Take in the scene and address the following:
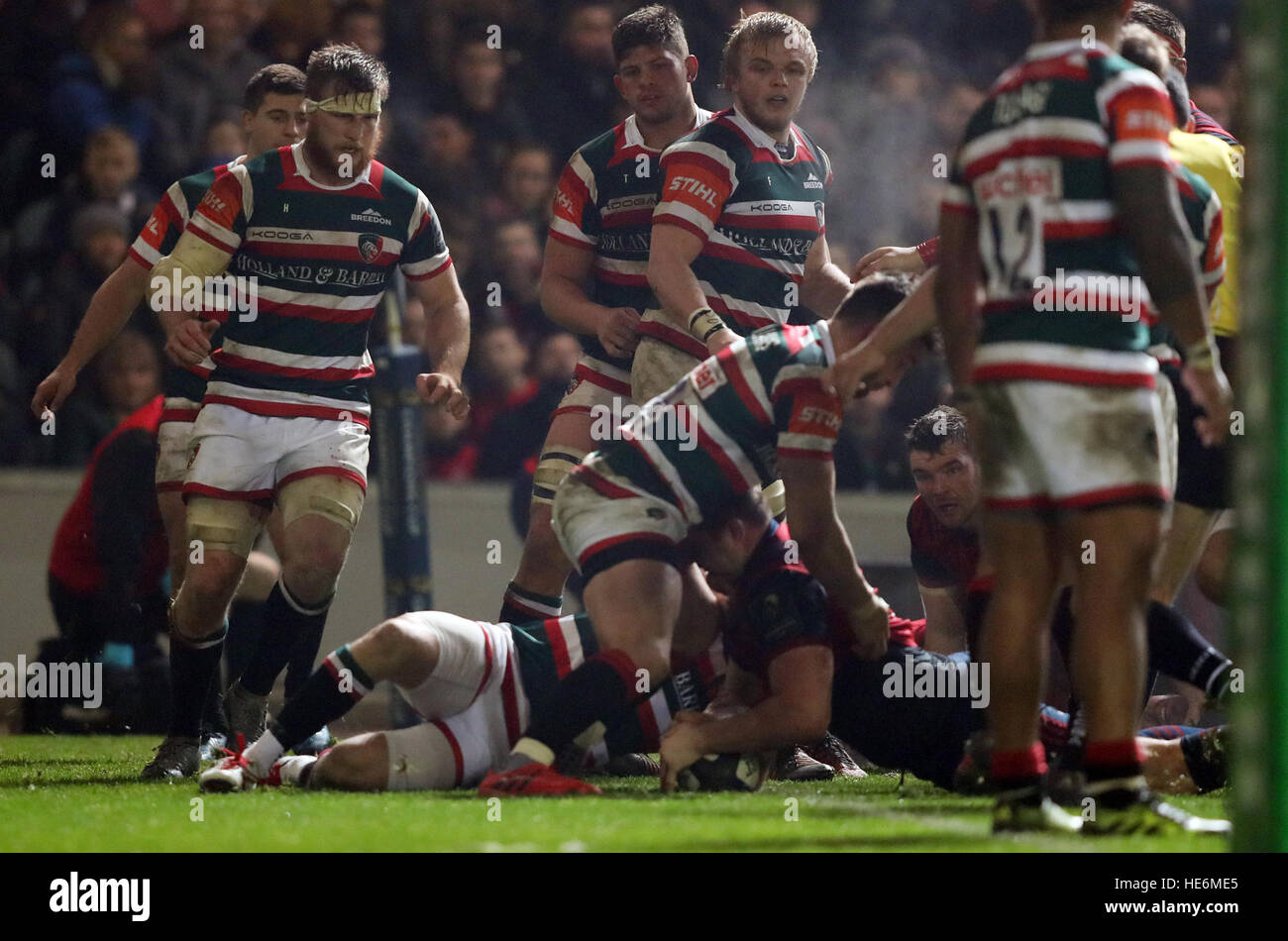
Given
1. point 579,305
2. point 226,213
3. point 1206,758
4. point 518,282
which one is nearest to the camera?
point 1206,758

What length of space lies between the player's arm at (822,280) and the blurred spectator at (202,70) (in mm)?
4658

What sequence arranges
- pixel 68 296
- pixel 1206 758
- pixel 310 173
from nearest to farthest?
pixel 1206 758 → pixel 310 173 → pixel 68 296

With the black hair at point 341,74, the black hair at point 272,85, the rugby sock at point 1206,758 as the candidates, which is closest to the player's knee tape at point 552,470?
the black hair at point 341,74

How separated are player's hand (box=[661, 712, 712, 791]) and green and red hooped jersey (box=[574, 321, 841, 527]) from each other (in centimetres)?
51

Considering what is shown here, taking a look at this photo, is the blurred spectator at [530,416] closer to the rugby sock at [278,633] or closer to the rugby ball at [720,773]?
→ the rugby sock at [278,633]

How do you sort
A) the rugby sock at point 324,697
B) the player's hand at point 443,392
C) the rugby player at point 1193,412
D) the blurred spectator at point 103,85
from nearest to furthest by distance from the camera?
the rugby sock at point 324,697
the rugby player at point 1193,412
the player's hand at point 443,392
the blurred spectator at point 103,85

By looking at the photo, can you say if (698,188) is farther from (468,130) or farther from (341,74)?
(468,130)

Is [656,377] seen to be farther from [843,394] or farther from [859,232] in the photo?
[859,232]

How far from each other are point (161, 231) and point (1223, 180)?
3.27m

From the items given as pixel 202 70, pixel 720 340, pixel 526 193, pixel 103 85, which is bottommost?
pixel 720 340

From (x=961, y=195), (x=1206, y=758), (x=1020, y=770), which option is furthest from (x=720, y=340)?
(x=1020, y=770)

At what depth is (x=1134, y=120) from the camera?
3.43 metres

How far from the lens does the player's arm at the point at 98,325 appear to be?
5.57 metres
